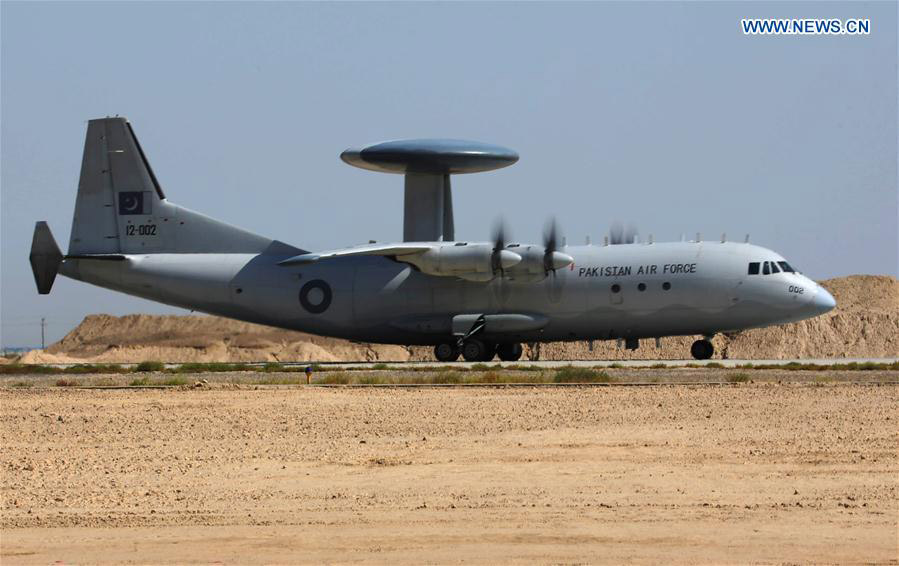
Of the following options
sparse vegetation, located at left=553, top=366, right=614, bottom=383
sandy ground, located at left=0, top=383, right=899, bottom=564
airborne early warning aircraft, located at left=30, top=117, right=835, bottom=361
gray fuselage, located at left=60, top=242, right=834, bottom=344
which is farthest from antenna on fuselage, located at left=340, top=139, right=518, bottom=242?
sandy ground, located at left=0, top=383, right=899, bottom=564

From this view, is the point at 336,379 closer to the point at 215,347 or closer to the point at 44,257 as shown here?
the point at 44,257

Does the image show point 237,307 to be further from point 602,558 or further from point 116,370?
point 602,558

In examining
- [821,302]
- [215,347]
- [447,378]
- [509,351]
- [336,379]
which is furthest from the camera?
[215,347]

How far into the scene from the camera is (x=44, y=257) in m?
41.1

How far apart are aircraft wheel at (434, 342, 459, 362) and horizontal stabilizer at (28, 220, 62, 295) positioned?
13.6 m

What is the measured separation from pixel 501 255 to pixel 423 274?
3.29 meters

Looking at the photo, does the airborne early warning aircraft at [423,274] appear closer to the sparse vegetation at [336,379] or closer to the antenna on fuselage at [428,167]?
the antenna on fuselage at [428,167]

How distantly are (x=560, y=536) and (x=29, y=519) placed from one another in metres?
5.07

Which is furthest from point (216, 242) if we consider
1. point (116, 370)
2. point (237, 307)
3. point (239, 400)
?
point (239, 400)

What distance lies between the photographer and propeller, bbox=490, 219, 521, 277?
3641cm

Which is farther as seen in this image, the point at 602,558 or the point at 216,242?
the point at 216,242

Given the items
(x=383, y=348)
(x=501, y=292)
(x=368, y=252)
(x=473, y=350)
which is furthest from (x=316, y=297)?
(x=383, y=348)

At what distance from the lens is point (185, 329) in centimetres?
5156

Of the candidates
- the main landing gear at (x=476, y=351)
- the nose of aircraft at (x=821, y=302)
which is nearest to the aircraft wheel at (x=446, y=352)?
the main landing gear at (x=476, y=351)
